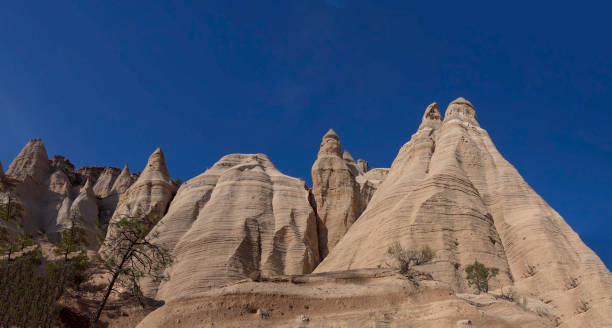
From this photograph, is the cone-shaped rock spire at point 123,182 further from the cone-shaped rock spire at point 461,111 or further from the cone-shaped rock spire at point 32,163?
the cone-shaped rock spire at point 461,111

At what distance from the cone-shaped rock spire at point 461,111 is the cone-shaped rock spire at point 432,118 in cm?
158

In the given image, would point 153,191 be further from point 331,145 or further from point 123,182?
point 123,182

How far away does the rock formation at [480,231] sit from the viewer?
26.5 meters

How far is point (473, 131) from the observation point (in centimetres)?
4519

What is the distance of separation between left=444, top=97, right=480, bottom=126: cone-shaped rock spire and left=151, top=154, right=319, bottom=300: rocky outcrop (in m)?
14.1

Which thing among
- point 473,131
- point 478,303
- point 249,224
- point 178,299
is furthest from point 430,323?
point 473,131

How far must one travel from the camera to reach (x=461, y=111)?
48.7 meters

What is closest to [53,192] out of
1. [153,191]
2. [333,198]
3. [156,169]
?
[156,169]

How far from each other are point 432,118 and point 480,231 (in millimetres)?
22155

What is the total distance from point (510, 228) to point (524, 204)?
2685 millimetres

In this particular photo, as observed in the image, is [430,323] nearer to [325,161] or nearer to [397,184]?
[397,184]

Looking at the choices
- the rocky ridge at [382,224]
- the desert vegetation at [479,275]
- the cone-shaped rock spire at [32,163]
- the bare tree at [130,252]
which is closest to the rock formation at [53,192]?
the cone-shaped rock spire at [32,163]

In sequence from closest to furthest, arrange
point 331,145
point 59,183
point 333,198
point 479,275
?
point 479,275, point 333,198, point 331,145, point 59,183

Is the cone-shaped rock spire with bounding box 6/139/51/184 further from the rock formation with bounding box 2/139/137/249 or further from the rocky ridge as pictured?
the rocky ridge
